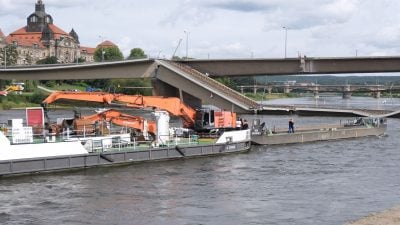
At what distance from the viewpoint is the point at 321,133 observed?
66.8 meters

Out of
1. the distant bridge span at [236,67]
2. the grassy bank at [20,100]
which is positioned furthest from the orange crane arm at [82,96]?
the grassy bank at [20,100]

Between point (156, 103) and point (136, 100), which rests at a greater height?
point (136, 100)

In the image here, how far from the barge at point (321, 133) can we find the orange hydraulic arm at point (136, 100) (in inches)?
343

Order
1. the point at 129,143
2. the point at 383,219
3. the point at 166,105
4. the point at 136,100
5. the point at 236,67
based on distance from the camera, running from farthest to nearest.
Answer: the point at 236,67
the point at 166,105
the point at 136,100
the point at 129,143
the point at 383,219

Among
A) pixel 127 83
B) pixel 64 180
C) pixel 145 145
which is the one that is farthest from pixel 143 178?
pixel 127 83

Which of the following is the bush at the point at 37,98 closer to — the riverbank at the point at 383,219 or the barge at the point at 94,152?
the barge at the point at 94,152

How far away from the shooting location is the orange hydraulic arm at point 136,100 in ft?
152

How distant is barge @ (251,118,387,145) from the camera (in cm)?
6016

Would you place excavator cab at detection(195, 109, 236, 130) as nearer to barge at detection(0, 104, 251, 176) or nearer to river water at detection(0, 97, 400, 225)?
barge at detection(0, 104, 251, 176)

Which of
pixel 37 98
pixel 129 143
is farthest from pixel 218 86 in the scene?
pixel 37 98

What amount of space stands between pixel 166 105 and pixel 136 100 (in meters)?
2.36

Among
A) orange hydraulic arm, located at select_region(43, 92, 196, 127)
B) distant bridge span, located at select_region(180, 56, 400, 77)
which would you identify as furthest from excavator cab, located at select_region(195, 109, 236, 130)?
distant bridge span, located at select_region(180, 56, 400, 77)

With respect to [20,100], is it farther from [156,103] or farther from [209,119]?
[156,103]

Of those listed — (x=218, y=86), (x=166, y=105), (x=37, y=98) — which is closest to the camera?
(x=166, y=105)
